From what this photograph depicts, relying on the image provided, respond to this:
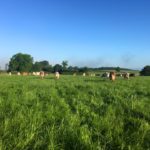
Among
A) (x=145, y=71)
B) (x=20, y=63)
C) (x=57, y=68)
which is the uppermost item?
(x=20, y=63)

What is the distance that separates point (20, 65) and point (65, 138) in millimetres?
143234

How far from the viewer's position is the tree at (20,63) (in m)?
144

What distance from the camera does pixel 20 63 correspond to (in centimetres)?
14638

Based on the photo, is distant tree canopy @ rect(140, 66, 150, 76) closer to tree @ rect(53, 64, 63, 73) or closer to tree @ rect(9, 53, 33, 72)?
tree @ rect(53, 64, 63, 73)

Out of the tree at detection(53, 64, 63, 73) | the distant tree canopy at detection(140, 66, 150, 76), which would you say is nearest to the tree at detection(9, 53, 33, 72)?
the tree at detection(53, 64, 63, 73)

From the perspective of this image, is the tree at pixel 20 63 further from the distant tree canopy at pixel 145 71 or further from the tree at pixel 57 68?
the distant tree canopy at pixel 145 71

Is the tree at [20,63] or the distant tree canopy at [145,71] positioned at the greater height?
the tree at [20,63]

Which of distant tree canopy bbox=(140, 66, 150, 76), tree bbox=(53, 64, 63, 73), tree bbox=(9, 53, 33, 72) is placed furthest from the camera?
tree bbox=(9, 53, 33, 72)

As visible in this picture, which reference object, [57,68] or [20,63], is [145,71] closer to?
[57,68]

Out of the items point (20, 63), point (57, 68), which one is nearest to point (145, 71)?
point (57, 68)

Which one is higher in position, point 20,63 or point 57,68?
point 20,63

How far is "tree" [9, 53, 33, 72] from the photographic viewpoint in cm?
14412

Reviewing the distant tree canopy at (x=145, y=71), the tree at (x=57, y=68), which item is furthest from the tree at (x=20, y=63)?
the distant tree canopy at (x=145, y=71)

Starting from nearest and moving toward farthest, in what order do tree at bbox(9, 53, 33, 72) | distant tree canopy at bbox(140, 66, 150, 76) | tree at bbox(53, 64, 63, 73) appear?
distant tree canopy at bbox(140, 66, 150, 76) < tree at bbox(53, 64, 63, 73) < tree at bbox(9, 53, 33, 72)
